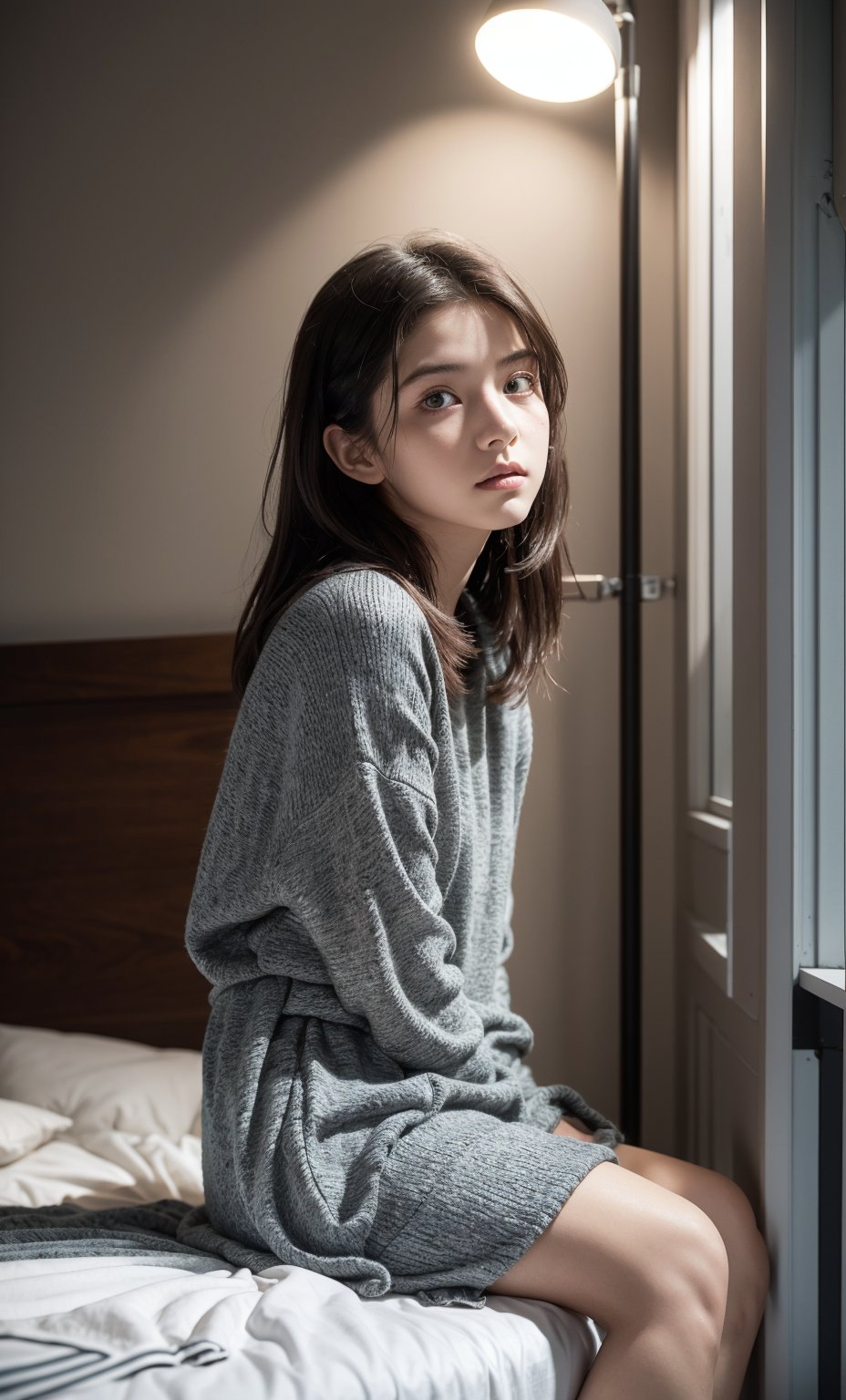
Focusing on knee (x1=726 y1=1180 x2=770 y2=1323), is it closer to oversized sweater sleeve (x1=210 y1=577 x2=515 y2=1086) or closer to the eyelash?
oversized sweater sleeve (x1=210 y1=577 x2=515 y2=1086)

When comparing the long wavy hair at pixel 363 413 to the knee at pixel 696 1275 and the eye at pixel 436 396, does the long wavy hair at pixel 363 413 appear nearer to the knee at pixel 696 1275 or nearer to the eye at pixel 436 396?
the eye at pixel 436 396

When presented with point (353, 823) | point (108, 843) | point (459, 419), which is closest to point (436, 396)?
point (459, 419)

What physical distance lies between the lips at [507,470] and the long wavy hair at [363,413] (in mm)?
105

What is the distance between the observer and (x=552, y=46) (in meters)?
1.61

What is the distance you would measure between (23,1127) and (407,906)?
782 mm

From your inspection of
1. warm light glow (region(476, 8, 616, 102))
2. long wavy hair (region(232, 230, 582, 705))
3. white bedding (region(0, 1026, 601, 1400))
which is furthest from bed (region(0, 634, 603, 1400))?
warm light glow (region(476, 8, 616, 102))

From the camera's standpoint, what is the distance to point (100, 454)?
→ 205 cm

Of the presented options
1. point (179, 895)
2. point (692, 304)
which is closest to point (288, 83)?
point (692, 304)

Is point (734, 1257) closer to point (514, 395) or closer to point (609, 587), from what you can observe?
point (514, 395)

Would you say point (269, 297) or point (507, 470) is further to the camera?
point (269, 297)

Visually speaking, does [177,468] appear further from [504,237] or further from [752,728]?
[752,728]

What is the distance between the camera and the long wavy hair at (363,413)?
114 centimetres

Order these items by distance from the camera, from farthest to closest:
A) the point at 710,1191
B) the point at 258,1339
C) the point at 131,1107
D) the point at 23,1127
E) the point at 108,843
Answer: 1. the point at 108,843
2. the point at 131,1107
3. the point at 23,1127
4. the point at 710,1191
5. the point at 258,1339

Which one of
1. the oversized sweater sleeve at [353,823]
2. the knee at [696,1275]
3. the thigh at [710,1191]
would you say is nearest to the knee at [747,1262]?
the thigh at [710,1191]
